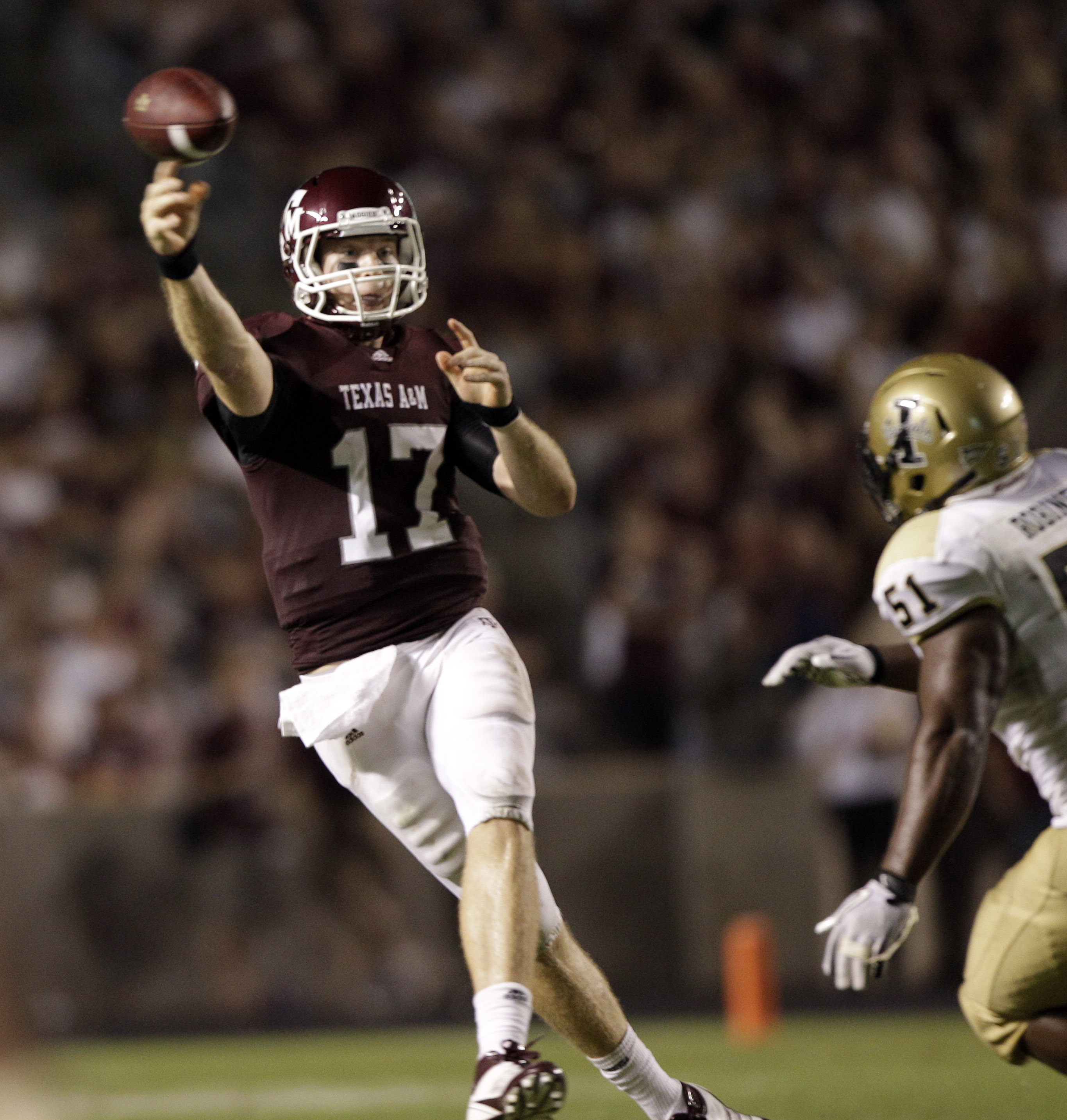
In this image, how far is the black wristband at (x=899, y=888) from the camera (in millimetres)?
3193

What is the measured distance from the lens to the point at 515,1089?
3289mm

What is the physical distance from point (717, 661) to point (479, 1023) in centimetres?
538

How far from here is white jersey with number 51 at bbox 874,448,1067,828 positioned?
3.33 metres

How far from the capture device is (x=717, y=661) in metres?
8.72

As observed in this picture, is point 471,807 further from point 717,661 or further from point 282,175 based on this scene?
point 282,175

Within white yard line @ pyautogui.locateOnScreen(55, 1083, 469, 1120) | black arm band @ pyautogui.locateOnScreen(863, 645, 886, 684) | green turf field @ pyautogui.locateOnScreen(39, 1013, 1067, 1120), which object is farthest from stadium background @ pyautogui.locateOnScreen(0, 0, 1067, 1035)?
black arm band @ pyautogui.locateOnScreen(863, 645, 886, 684)

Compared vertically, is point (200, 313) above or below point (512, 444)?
above

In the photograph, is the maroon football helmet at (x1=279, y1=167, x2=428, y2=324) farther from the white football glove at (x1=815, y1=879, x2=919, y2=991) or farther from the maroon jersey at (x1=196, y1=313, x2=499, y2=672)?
the white football glove at (x1=815, y1=879, x2=919, y2=991)

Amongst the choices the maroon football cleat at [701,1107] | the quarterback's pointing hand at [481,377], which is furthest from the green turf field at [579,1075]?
the quarterback's pointing hand at [481,377]

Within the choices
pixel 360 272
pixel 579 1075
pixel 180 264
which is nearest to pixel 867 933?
pixel 180 264

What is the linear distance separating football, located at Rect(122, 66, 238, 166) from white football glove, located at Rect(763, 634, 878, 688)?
154 centimetres

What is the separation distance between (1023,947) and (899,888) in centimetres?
36

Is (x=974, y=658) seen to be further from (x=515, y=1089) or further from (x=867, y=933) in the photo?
(x=515, y=1089)

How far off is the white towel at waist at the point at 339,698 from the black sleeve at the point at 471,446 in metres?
0.46
